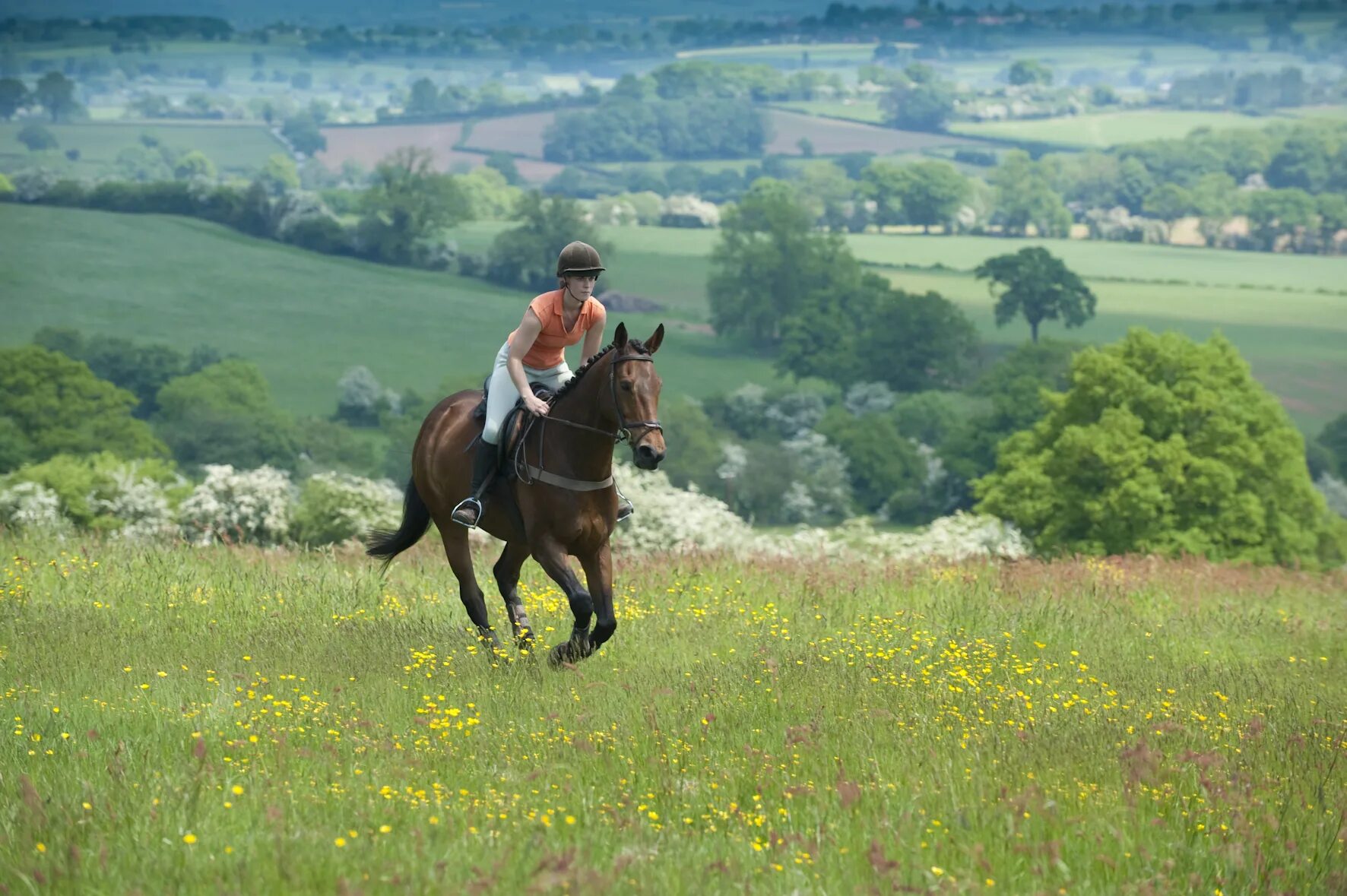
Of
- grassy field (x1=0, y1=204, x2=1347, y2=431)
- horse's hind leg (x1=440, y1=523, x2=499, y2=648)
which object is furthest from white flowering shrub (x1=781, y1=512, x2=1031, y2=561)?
grassy field (x1=0, y1=204, x2=1347, y2=431)

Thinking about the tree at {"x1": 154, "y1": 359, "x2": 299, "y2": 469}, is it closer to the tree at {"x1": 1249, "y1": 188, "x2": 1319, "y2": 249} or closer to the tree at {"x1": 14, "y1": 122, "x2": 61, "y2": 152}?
the tree at {"x1": 14, "y1": 122, "x2": 61, "y2": 152}

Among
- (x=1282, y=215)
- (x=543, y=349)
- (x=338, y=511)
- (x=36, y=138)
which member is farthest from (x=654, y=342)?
(x=36, y=138)

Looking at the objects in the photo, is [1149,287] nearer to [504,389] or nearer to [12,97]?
[12,97]

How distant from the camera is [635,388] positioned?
9.30 m

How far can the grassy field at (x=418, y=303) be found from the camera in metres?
131

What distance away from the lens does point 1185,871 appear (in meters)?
6.51

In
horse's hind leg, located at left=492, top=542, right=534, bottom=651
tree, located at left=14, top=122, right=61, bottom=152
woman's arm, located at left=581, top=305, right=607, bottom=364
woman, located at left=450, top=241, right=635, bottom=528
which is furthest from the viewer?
tree, located at left=14, top=122, right=61, bottom=152

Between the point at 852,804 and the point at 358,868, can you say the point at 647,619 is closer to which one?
the point at 852,804

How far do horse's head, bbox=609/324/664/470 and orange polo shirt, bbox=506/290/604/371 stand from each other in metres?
0.50

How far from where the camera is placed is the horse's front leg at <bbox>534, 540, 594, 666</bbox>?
995 centimetres

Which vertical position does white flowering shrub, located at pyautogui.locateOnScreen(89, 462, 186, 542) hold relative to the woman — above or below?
A: below

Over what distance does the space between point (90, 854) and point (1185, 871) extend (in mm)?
4553

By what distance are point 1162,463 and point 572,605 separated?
47.3m

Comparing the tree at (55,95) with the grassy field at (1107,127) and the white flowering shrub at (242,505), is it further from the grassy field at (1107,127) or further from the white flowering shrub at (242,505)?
→ the white flowering shrub at (242,505)
